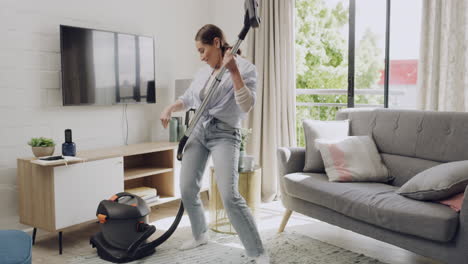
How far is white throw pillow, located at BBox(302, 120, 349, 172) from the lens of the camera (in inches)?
116

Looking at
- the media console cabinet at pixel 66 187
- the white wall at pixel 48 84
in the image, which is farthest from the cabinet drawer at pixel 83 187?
the white wall at pixel 48 84

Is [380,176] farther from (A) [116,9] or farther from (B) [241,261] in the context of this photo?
(A) [116,9]

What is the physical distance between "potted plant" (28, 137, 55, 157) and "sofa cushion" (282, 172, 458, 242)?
4.97ft

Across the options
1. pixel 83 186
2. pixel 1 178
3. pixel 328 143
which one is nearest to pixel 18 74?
pixel 1 178

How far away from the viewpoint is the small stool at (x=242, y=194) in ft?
10.2

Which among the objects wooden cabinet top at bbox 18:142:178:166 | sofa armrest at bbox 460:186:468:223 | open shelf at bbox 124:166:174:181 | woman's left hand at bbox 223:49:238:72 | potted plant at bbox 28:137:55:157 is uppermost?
woman's left hand at bbox 223:49:238:72

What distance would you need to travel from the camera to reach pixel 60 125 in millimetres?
3176

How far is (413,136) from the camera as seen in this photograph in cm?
277

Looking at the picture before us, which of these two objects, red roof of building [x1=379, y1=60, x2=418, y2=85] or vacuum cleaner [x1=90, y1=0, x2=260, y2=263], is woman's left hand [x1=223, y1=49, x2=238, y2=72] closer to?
vacuum cleaner [x1=90, y1=0, x2=260, y2=263]

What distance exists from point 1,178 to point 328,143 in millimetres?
2126

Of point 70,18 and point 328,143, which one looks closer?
point 328,143

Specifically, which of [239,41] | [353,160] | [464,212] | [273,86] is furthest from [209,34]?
[273,86]

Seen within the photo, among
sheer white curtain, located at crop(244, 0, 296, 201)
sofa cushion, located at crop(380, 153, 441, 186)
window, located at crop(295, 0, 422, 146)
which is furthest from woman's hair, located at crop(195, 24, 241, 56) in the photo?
window, located at crop(295, 0, 422, 146)

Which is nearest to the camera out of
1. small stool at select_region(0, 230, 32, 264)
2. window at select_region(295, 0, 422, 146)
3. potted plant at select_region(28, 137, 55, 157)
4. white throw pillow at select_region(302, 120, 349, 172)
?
small stool at select_region(0, 230, 32, 264)
